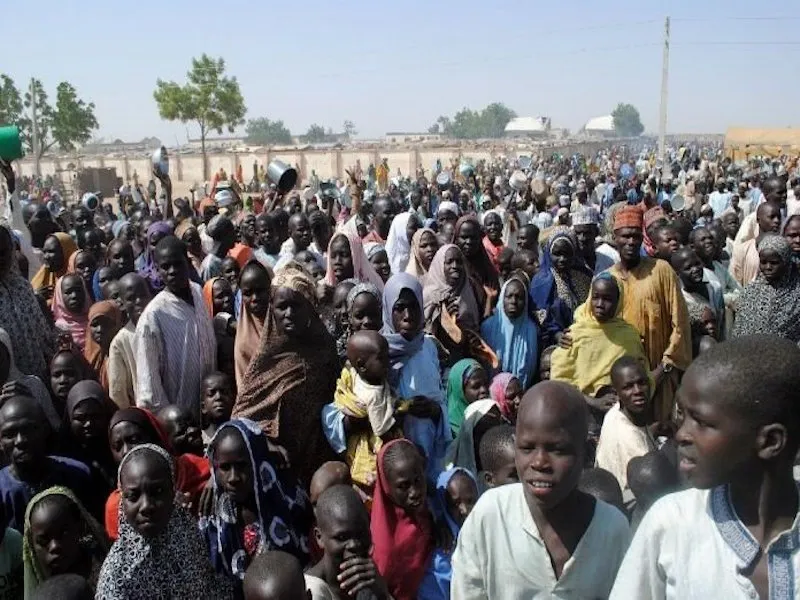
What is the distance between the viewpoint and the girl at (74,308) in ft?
16.4

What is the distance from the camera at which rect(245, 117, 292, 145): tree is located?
343 ft

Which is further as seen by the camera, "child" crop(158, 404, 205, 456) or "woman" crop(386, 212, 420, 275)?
"woman" crop(386, 212, 420, 275)

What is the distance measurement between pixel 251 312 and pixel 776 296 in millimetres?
3127

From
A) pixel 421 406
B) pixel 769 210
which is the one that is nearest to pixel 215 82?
pixel 769 210

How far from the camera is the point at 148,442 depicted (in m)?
3.21

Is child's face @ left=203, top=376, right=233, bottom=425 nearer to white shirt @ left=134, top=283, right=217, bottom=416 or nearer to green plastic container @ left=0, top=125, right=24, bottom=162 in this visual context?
white shirt @ left=134, top=283, right=217, bottom=416

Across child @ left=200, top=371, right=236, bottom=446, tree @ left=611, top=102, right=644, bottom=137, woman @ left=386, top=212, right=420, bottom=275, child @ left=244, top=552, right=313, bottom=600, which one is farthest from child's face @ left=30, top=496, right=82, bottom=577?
tree @ left=611, top=102, right=644, bottom=137

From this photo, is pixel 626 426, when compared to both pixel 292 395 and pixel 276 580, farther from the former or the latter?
pixel 276 580

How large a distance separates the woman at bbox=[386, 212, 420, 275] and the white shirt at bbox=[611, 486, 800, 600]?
6033 millimetres

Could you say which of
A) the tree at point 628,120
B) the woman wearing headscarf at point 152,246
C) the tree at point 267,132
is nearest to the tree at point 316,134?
the tree at point 267,132

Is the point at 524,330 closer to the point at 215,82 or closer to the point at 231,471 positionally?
the point at 231,471

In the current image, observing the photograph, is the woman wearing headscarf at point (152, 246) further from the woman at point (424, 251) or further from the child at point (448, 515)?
the child at point (448, 515)

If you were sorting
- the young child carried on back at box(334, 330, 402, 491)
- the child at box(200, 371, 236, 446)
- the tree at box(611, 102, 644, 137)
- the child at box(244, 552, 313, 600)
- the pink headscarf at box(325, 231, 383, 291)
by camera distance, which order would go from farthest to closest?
the tree at box(611, 102, 644, 137), the pink headscarf at box(325, 231, 383, 291), the child at box(200, 371, 236, 446), the young child carried on back at box(334, 330, 402, 491), the child at box(244, 552, 313, 600)

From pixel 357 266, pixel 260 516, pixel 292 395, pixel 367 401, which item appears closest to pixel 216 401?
pixel 292 395
